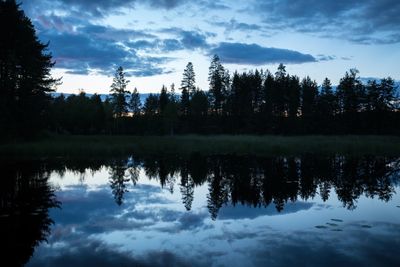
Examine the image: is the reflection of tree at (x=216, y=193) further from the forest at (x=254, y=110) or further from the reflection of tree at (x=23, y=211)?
the forest at (x=254, y=110)

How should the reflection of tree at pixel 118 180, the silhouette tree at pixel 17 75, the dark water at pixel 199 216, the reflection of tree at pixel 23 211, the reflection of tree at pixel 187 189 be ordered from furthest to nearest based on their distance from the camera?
1. the silhouette tree at pixel 17 75
2. the reflection of tree at pixel 118 180
3. the reflection of tree at pixel 187 189
4. the reflection of tree at pixel 23 211
5. the dark water at pixel 199 216

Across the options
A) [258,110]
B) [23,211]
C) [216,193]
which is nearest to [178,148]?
[216,193]

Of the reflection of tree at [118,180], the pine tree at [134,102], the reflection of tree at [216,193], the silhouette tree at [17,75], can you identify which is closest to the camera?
the reflection of tree at [216,193]

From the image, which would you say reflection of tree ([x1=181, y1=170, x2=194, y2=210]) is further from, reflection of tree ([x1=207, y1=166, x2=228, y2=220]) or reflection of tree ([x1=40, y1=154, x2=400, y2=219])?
reflection of tree ([x1=207, y1=166, x2=228, y2=220])

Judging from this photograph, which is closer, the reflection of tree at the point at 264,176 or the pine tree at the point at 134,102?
the reflection of tree at the point at 264,176

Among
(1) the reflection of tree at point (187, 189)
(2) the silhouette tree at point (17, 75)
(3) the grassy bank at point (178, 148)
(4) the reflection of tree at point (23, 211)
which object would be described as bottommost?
(1) the reflection of tree at point (187, 189)

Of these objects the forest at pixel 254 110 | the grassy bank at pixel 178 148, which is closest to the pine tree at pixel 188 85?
the forest at pixel 254 110

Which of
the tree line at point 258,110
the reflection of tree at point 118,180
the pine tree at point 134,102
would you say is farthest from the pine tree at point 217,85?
the reflection of tree at point 118,180

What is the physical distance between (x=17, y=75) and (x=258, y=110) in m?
57.3

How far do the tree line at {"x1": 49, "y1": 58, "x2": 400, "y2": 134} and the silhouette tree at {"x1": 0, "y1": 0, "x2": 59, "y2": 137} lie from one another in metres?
37.3

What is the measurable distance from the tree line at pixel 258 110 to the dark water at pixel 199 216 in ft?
175

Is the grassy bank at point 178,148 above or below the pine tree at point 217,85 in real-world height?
below

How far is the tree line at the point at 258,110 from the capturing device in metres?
77.1

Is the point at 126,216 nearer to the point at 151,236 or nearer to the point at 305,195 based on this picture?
the point at 151,236
